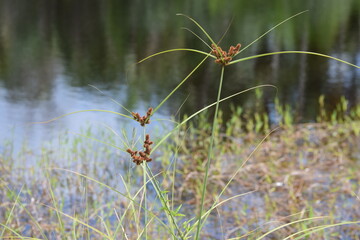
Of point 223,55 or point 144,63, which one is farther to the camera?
point 144,63

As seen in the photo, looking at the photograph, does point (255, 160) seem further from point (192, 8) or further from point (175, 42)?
point (192, 8)

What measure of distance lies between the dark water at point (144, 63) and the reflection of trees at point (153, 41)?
0.03 meters

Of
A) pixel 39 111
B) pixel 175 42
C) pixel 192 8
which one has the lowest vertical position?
pixel 39 111

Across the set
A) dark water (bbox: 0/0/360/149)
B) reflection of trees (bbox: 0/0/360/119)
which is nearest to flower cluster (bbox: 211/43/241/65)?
dark water (bbox: 0/0/360/149)

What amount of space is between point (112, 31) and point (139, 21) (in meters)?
2.54

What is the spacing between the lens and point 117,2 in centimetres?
2372

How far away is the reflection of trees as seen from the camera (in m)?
10.9

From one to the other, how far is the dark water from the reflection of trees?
0.09 feet

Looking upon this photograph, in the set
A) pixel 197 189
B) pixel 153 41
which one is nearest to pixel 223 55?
pixel 197 189

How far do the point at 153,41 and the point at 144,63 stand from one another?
305 centimetres

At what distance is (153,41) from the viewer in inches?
597

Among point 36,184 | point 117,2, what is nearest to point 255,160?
point 36,184

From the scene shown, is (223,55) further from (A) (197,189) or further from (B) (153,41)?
(B) (153,41)

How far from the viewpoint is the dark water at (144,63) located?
9172 millimetres
